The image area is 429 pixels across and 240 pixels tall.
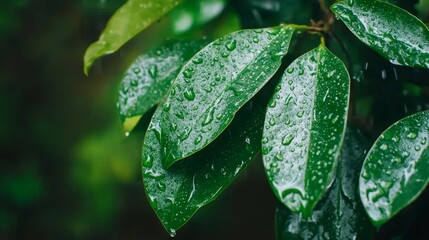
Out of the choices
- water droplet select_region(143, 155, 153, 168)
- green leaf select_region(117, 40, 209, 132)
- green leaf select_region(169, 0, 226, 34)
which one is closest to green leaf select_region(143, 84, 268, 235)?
water droplet select_region(143, 155, 153, 168)

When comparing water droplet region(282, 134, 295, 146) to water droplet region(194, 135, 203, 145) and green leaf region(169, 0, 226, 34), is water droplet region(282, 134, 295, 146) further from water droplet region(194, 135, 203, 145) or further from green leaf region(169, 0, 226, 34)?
green leaf region(169, 0, 226, 34)

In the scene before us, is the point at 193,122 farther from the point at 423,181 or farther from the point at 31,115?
the point at 31,115

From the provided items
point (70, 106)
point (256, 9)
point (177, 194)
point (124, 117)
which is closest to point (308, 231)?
point (177, 194)

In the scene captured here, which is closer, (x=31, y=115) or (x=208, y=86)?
(x=208, y=86)

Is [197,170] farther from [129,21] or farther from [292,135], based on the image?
[129,21]

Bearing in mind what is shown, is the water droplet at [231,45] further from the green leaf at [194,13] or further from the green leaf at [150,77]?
the green leaf at [194,13]

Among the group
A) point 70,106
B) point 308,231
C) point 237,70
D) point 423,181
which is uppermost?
point 237,70
